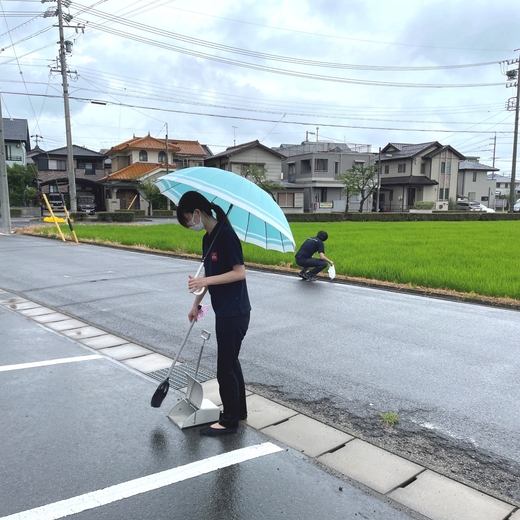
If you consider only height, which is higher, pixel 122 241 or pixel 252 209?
pixel 252 209

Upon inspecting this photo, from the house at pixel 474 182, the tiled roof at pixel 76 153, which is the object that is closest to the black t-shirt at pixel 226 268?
the tiled roof at pixel 76 153

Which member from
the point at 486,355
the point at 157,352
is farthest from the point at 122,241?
the point at 486,355

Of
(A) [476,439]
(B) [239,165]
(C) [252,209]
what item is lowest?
(A) [476,439]

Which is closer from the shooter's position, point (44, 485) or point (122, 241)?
point (44, 485)

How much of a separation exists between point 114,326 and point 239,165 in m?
40.3

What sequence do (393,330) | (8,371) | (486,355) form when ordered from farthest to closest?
1. (393,330)
2. (486,355)
3. (8,371)

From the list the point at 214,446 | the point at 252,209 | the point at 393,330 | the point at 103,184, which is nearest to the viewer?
the point at 252,209

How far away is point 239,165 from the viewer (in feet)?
148

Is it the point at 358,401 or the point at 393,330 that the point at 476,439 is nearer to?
the point at 358,401

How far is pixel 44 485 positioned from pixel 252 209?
6.56ft

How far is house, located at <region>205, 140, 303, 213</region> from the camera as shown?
44812 millimetres

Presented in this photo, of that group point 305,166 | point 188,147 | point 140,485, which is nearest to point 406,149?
point 305,166

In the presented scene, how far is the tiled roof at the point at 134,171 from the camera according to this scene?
41562mm

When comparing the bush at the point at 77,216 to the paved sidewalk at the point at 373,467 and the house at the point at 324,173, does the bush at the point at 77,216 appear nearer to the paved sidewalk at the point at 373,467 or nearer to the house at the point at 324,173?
the house at the point at 324,173
